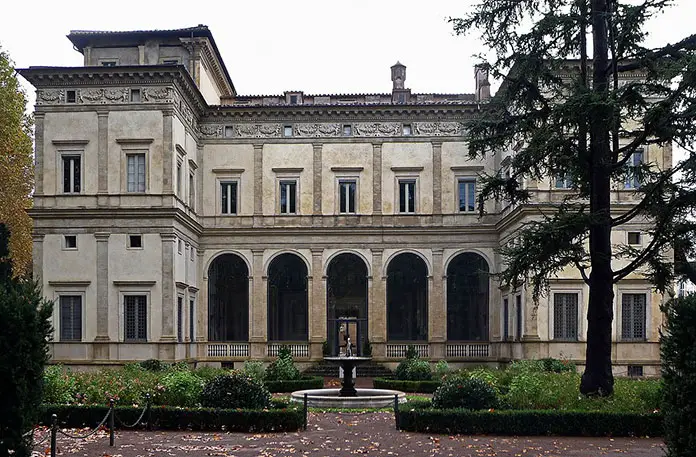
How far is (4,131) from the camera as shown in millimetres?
44719

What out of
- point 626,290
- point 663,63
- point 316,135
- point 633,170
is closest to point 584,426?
point 633,170

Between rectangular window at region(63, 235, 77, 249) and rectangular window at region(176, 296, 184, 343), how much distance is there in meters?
5.17

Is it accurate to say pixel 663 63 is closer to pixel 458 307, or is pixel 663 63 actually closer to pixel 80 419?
pixel 80 419

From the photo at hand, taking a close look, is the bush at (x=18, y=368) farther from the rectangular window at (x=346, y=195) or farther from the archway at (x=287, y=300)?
the archway at (x=287, y=300)

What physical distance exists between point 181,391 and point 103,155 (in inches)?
757

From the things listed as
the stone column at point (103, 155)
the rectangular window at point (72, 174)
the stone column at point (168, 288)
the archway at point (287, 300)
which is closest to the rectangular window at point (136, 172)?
the stone column at point (103, 155)

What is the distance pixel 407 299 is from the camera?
1903 inches

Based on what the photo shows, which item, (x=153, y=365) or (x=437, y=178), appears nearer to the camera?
(x=153, y=365)

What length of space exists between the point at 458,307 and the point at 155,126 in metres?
20.0

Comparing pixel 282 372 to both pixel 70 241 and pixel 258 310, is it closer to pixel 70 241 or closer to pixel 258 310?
pixel 258 310

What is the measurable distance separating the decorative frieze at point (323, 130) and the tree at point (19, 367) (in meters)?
30.4

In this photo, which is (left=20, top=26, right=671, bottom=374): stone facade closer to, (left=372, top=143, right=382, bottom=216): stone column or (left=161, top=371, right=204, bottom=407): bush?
(left=372, top=143, right=382, bottom=216): stone column

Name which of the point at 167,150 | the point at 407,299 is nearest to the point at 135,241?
the point at 167,150

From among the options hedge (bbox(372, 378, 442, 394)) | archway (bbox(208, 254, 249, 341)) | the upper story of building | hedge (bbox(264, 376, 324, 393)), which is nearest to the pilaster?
the upper story of building
